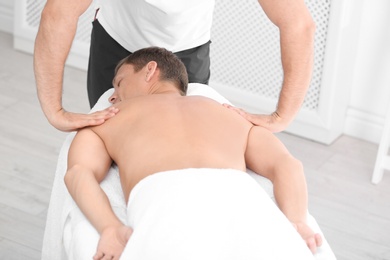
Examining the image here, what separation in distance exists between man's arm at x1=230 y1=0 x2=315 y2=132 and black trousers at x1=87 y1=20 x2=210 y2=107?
1.44 feet

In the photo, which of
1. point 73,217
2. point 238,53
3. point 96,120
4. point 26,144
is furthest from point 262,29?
point 73,217

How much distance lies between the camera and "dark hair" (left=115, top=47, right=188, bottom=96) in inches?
96.3

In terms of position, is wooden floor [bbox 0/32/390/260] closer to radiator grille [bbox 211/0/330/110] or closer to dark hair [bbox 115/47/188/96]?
radiator grille [bbox 211/0/330/110]

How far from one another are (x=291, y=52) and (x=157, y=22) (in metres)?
0.46

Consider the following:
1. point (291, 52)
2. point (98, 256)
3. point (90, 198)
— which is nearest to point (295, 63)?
point (291, 52)

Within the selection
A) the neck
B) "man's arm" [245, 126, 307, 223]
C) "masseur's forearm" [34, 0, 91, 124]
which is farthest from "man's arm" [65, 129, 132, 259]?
"man's arm" [245, 126, 307, 223]

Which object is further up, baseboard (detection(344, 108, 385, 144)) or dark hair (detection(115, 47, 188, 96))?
dark hair (detection(115, 47, 188, 96))

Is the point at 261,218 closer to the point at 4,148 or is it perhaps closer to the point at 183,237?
the point at 183,237

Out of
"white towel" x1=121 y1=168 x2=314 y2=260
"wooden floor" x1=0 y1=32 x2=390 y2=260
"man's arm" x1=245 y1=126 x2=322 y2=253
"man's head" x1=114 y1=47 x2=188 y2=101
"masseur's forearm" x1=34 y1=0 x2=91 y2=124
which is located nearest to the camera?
"white towel" x1=121 y1=168 x2=314 y2=260

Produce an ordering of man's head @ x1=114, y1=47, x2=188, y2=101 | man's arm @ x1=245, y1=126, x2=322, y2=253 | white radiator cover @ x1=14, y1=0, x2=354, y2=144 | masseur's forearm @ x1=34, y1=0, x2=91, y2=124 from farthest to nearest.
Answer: white radiator cover @ x1=14, y1=0, x2=354, y2=144 → man's head @ x1=114, y1=47, x2=188, y2=101 → masseur's forearm @ x1=34, y1=0, x2=91, y2=124 → man's arm @ x1=245, y1=126, x2=322, y2=253

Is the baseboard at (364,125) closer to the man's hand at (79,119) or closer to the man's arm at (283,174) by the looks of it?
the man's arm at (283,174)

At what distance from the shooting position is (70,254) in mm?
1993

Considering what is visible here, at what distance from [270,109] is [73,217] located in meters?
1.92

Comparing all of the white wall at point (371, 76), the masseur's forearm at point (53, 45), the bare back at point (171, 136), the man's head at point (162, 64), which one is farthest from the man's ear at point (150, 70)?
the white wall at point (371, 76)
